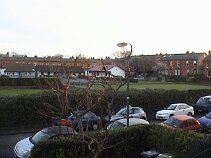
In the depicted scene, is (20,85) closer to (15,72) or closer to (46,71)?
(46,71)

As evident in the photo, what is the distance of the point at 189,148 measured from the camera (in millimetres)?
9797

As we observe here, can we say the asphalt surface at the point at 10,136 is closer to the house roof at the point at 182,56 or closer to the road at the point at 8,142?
the road at the point at 8,142

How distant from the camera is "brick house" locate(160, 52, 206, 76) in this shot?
100m

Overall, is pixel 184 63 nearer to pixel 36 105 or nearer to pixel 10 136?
pixel 36 105

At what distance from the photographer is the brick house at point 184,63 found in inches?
3947

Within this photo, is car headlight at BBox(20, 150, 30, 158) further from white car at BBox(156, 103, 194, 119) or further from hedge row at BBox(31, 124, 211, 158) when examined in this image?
white car at BBox(156, 103, 194, 119)

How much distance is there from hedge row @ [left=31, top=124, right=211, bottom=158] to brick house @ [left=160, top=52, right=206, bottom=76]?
92.1 m

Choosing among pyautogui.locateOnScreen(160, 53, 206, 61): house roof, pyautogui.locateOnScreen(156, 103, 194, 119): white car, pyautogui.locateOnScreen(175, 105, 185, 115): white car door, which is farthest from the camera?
pyautogui.locateOnScreen(160, 53, 206, 61): house roof

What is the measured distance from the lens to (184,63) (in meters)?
105

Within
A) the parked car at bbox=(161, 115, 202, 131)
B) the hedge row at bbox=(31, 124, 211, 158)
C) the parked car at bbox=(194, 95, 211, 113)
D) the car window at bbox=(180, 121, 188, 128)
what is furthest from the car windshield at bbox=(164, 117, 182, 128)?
the parked car at bbox=(194, 95, 211, 113)

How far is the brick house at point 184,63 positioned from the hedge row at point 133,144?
302 ft

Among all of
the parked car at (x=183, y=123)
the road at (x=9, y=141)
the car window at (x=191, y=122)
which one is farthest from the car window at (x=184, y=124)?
the road at (x=9, y=141)

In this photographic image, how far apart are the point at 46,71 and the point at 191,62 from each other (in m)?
43.5

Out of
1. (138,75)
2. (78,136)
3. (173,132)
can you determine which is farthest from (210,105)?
(138,75)
